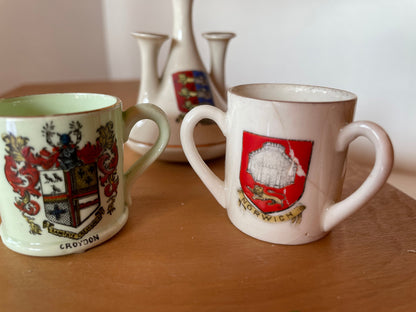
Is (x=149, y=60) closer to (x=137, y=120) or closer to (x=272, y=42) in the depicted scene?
(x=137, y=120)

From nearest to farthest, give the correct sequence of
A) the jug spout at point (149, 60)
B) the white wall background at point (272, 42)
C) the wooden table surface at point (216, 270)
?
1. the wooden table surface at point (216, 270)
2. the jug spout at point (149, 60)
3. the white wall background at point (272, 42)

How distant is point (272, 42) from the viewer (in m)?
0.95

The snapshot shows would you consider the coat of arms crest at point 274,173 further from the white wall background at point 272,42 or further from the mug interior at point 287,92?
the white wall background at point 272,42

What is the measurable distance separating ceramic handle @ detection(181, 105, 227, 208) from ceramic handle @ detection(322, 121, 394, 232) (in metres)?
0.12

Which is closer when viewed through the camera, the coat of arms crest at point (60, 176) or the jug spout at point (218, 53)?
the coat of arms crest at point (60, 176)

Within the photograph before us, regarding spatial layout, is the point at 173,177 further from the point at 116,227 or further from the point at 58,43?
the point at 58,43

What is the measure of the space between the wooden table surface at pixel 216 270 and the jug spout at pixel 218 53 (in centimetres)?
25

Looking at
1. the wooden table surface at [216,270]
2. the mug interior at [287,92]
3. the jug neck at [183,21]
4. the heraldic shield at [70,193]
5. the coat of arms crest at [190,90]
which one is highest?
the jug neck at [183,21]

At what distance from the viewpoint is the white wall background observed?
26.9 inches

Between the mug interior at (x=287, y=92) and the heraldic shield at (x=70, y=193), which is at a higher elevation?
the mug interior at (x=287, y=92)

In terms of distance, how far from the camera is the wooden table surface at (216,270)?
0.95 feet

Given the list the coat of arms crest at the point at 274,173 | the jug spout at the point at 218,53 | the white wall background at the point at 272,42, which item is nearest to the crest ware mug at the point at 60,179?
the coat of arms crest at the point at 274,173

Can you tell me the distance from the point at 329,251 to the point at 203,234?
0.13 m

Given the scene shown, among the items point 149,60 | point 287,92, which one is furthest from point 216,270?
point 149,60
